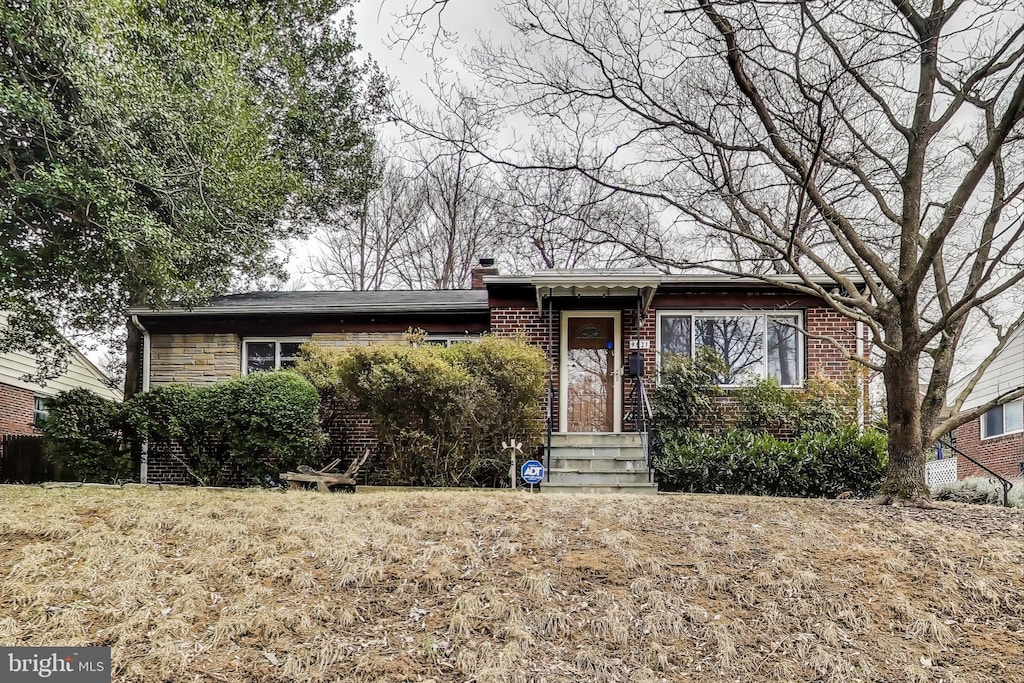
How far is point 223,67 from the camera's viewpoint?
478 inches

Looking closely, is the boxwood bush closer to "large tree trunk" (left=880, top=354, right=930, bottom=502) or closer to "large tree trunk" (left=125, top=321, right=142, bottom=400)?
"large tree trunk" (left=880, top=354, right=930, bottom=502)

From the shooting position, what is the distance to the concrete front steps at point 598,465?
1020cm

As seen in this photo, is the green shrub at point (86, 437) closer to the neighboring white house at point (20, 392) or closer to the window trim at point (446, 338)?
the window trim at point (446, 338)

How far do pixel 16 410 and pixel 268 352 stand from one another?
303 inches

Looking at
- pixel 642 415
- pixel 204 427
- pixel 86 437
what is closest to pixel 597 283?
pixel 642 415

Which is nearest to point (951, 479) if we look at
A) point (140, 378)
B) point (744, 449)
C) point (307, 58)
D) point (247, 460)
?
point (744, 449)

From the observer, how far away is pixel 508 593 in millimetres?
5445

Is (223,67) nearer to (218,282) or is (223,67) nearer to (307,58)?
(218,282)

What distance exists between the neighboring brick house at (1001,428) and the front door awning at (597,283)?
28.0 feet

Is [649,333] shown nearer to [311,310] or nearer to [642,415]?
[642,415]

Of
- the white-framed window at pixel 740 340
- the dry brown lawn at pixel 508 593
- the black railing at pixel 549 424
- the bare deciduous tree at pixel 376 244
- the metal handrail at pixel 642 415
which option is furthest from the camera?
the bare deciduous tree at pixel 376 244

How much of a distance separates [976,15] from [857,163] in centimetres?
219

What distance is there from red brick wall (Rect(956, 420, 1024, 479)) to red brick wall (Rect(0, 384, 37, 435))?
66.8ft

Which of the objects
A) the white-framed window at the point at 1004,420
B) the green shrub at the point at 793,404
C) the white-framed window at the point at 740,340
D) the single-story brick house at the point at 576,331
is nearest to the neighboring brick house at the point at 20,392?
the single-story brick house at the point at 576,331
